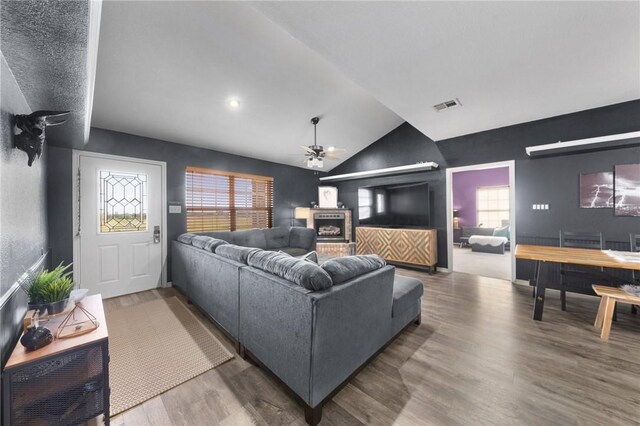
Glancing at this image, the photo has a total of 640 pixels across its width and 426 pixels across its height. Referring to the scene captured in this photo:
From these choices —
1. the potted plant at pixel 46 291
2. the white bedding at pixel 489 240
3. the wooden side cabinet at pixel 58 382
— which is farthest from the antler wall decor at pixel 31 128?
the white bedding at pixel 489 240

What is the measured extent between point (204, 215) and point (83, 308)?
310cm

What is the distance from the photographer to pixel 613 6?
188cm

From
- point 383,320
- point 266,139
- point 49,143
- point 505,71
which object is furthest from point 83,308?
point 505,71

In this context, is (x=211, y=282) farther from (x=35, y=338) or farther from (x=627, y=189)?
(x=627, y=189)

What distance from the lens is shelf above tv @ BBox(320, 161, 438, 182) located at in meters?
4.85

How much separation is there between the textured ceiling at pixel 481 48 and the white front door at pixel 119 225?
345 cm

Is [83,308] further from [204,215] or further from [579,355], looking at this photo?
[579,355]

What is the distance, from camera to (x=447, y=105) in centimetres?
348

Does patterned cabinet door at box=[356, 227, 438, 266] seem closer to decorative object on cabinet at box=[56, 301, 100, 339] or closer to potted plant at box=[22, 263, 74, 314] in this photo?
decorative object on cabinet at box=[56, 301, 100, 339]

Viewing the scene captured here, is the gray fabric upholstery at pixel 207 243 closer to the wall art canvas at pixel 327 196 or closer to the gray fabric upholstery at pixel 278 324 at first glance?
the gray fabric upholstery at pixel 278 324

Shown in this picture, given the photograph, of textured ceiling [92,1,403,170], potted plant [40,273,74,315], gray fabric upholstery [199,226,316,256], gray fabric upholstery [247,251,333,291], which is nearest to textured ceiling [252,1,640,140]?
textured ceiling [92,1,403,170]

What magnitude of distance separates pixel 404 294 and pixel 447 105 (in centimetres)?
289

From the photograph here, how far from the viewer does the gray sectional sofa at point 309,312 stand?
146 centimetres

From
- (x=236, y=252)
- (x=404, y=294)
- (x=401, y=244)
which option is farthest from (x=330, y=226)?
(x=236, y=252)
